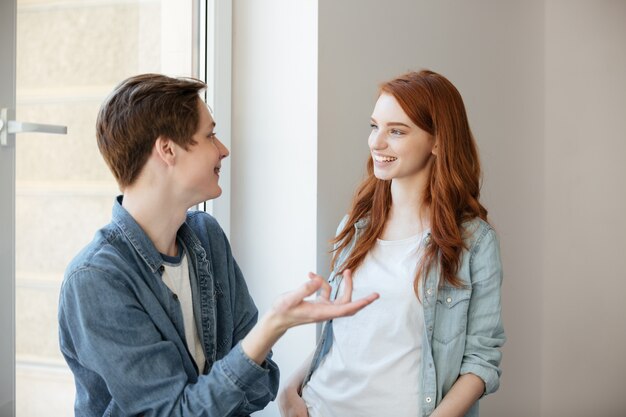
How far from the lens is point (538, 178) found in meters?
3.20

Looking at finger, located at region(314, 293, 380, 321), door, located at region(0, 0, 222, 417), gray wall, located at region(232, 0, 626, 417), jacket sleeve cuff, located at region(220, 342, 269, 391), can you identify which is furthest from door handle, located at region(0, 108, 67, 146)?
gray wall, located at region(232, 0, 626, 417)

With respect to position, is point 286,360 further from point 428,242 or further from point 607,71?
point 607,71

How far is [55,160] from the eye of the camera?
168cm

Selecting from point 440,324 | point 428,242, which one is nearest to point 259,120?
point 428,242

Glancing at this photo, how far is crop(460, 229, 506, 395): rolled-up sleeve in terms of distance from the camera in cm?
171

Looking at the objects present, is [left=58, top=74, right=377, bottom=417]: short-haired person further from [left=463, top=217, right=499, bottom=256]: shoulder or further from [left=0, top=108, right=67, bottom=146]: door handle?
[left=463, top=217, right=499, bottom=256]: shoulder

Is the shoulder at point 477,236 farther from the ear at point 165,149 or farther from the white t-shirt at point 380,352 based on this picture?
the ear at point 165,149

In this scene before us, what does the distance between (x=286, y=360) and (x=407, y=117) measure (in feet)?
2.66

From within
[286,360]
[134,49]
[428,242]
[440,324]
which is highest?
[134,49]

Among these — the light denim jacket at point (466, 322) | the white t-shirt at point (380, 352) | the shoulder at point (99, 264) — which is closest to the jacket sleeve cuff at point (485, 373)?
the light denim jacket at point (466, 322)

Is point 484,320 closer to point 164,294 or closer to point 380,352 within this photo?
point 380,352

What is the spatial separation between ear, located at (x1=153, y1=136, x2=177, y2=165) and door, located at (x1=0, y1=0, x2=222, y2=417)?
12.2 inches

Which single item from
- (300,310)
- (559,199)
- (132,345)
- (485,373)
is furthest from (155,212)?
(559,199)

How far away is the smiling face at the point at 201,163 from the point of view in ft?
→ 5.03
